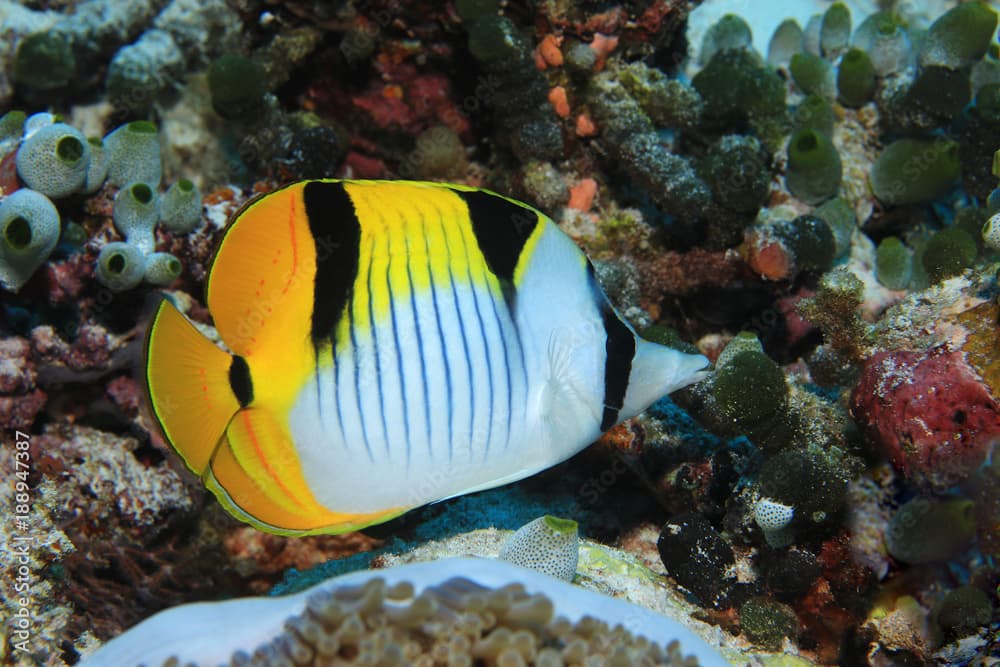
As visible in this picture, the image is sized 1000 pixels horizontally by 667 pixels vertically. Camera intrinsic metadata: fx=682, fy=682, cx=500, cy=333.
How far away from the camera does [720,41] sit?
4.62 metres

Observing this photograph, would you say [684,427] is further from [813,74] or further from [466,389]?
[813,74]

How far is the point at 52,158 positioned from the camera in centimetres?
281

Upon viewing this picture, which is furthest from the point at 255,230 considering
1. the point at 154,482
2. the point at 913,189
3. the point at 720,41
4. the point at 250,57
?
the point at 720,41

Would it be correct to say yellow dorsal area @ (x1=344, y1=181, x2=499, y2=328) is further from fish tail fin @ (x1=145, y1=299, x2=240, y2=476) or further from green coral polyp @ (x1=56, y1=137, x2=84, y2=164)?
green coral polyp @ (x1=56, y1=137, x2=84, y2=164)

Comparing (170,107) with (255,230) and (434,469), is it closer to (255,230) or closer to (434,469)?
(255,230)

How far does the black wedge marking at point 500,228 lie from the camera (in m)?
1.62

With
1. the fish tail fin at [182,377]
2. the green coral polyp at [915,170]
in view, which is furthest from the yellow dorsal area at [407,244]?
the green coral polyp at [915,170]

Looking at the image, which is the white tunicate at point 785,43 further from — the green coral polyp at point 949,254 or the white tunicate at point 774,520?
the white tunicate at point 774,520

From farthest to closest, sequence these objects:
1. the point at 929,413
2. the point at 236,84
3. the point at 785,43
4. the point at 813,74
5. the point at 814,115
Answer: the point at 785,43 → the point at 813,74 → the point at 814,115 → the point at 236,84 → the point at 929,413

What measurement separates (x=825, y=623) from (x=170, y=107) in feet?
16.1

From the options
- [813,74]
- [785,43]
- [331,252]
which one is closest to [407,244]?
[331,252]

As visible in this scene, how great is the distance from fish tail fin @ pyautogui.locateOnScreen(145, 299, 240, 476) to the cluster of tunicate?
157 cm

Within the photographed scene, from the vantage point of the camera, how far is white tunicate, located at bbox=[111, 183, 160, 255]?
2959mm

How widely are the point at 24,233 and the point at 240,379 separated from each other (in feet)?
5.77
